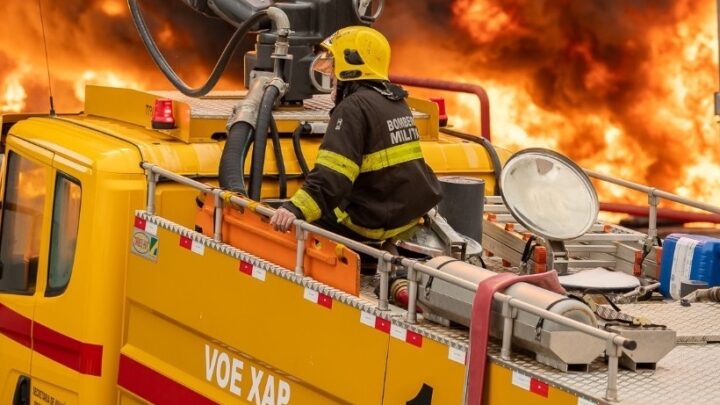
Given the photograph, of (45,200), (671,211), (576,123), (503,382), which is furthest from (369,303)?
(576,123)

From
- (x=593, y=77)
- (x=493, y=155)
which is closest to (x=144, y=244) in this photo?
(x=493, y=155)

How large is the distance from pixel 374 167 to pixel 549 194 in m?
1.11

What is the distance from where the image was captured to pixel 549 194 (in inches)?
336

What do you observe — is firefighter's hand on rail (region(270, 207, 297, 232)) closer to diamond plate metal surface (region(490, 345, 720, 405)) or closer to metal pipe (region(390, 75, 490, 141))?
diamond plate metal surface (region(490, 345, 720, 405))

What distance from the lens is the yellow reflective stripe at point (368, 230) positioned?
319 inches

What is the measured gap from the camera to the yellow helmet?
812cm

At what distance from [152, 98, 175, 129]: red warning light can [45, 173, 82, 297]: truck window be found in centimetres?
58

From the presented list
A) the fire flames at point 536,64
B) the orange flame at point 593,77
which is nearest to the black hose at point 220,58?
the fire flames at point 536,64

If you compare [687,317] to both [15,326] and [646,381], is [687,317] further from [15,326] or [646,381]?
[15,326]

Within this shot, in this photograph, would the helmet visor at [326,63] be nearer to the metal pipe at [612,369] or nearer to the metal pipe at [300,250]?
the metal pipe at [300,250]

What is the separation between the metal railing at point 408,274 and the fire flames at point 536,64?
30.5 feet

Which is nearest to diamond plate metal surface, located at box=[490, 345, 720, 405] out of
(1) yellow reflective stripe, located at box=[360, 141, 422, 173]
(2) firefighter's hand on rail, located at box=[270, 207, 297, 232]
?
(2) firefighter's hand on rail, located at box=[270, 207, 297, 232]

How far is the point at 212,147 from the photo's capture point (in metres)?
8.85

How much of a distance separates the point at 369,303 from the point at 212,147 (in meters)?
2.18
